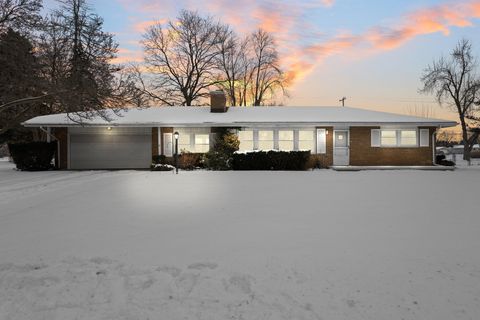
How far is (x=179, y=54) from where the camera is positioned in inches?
1526

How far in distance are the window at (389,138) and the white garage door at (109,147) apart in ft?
47.8

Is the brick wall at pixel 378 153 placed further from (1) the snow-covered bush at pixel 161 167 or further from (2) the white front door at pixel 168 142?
(2) the white front door at pixel 168 142

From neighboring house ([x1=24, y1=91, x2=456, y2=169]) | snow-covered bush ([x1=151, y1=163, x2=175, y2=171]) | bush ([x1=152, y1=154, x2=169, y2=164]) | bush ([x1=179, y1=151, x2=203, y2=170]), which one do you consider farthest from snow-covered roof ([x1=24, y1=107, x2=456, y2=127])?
snow-covered bush ([x1=151, y1=163, x2=175, y2=171])

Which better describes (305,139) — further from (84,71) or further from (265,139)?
(84,71)

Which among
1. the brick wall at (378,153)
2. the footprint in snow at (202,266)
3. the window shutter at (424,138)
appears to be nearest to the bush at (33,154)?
the brick wall at (378,153)

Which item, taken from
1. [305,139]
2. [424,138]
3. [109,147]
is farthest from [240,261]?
[424,138]

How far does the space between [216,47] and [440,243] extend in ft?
125

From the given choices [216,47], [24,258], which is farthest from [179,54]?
[24,258]

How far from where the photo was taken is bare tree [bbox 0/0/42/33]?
14.9 meters

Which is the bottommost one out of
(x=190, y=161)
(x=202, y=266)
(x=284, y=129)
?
(x=202, y=266)

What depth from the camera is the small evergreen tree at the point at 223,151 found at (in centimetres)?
1914

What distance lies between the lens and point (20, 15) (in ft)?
49.9

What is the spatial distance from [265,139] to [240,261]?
1746cm

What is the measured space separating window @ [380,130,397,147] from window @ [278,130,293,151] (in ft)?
18.5
